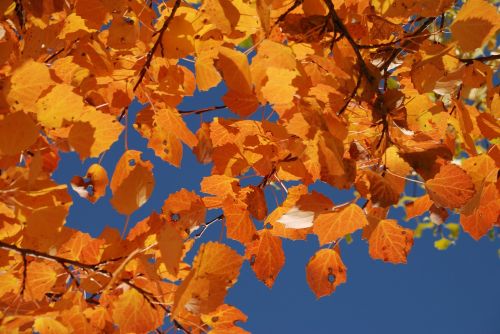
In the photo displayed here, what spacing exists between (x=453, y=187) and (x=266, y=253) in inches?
18.5

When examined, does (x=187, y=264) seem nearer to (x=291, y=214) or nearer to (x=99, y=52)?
(x=291, y=214)

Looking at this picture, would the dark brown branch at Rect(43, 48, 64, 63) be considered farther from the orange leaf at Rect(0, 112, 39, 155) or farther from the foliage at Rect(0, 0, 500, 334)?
the orange leaf at Rect(0, 112, 39, 155)

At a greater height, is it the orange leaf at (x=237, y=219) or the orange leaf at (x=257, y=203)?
the orange leaf at (x=257, y=203)

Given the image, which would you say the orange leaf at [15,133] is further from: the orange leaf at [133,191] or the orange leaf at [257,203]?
the orange leaf at [257,203]

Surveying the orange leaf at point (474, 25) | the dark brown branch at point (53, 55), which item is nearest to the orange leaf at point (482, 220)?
the orange leaf at point (474, 25)

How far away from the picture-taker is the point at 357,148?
0.94 meters

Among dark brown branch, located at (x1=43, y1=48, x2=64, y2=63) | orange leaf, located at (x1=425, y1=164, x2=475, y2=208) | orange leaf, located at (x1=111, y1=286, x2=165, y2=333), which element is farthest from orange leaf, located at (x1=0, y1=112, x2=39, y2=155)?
orange leaf, located at (x1=425, y1=164, x2=475, y2=208)

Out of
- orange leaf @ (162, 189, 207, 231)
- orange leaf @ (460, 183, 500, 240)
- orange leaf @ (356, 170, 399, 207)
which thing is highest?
orange leaf @ (356, 170, 399, 207)

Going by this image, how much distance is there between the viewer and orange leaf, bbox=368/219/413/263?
1.14 metres

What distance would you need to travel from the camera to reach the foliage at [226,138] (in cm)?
85

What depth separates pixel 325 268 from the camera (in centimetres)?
124

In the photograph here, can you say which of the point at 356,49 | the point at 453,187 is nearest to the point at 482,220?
the point at 453,187

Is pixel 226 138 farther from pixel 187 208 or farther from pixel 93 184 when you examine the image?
pixel 93 184

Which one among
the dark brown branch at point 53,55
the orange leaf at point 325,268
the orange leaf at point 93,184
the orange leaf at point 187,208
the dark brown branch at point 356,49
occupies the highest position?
the dark brown branch at point 356,49
